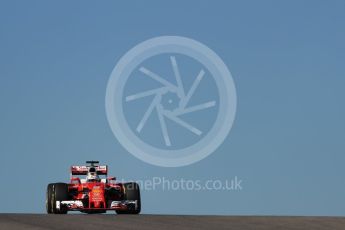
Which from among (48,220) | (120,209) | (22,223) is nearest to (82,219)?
(48,220)

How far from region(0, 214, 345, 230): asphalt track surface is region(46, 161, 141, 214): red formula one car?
27.1ft

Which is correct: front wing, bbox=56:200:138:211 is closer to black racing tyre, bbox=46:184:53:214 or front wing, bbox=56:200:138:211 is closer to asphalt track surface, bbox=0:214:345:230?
black racing tyre, bbox=46:184:53:214

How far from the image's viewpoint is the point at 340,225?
23609mm

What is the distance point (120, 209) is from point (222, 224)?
1128cm

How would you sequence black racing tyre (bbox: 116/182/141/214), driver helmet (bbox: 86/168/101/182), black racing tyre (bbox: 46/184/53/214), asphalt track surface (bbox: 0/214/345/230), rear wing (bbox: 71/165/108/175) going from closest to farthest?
asphalt track surface (bbox: 0/214/345/230), black racing tyre (bbox: 46/184/53/214), black racing tyre (bbox: 116/182/141/214), driver helmet (bbox: 86/168/101/182), rear wing (bbox: 71/165/108/175)

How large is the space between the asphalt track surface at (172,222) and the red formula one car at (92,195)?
8266mm

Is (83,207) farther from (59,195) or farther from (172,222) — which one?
(172,222)

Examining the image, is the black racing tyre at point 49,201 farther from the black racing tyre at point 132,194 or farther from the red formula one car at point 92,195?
the black racing tyre at point 132,194

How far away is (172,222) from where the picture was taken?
76.6 ft

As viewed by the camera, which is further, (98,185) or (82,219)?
(98,185)

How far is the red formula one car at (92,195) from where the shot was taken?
33625 mm

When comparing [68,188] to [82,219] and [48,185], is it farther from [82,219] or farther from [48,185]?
[82,219]

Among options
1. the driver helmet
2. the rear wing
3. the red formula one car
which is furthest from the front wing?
the rear wing

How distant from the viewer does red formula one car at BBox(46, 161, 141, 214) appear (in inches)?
1324
